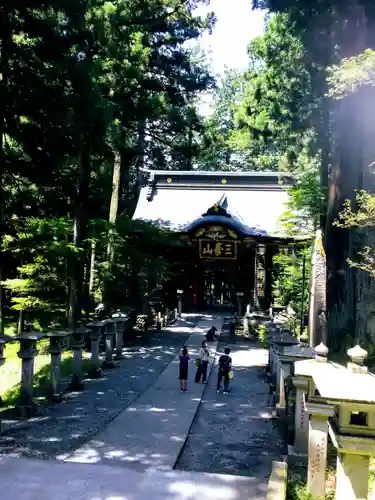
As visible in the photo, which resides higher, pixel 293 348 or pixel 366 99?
pixel 366 99

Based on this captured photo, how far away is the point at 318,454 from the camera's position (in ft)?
16.8

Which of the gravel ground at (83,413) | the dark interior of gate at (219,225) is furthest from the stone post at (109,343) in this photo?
the dark interior of gate at (219,225)

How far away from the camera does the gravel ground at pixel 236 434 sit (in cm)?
662

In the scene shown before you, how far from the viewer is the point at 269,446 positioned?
7473 millimetres

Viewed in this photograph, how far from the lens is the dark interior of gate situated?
22.6 metres

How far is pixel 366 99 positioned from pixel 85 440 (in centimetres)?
957

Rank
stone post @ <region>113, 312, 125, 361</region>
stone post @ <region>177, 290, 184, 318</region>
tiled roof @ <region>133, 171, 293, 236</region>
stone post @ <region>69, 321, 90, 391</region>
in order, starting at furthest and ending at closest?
tiled roof @ <region>133, 171, 293, 236</region> → stone post @ <region>177, 290, 184, 318</region> → stone post @ <region>113, 312, 125, 361</region> → stone post @ <region>69, 321, 90, 391</region>

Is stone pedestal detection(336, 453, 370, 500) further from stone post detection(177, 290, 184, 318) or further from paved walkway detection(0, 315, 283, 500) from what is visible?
stone post detection(177, 290, 184, 318)

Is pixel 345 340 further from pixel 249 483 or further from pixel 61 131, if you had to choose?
pixel 61 131

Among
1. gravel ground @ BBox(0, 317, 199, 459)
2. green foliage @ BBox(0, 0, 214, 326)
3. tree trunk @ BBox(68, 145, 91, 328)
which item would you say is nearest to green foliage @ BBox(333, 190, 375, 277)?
gravel ground @ BBox(0, 317, 199, 459)

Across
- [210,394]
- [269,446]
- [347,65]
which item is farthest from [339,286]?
[347,65]

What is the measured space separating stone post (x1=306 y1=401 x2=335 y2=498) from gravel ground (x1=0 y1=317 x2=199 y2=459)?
360 centimetres

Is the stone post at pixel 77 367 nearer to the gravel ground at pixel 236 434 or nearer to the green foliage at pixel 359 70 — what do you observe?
the gravel ground at pixel 236 434

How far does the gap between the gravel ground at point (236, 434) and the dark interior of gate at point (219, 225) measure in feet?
31.2
